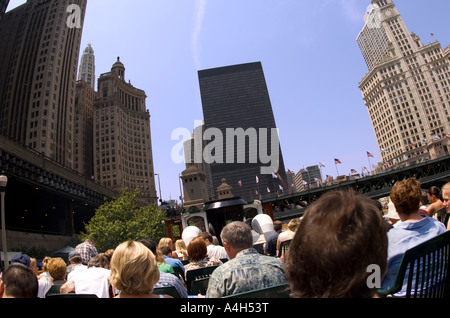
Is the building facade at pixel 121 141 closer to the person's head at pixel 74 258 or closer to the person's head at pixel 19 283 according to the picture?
the person's head at pixel 74 258

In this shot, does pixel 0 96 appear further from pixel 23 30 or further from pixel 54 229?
pixel 54 229

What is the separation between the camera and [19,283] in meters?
3.99

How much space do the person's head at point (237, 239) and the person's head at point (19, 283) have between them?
9.13 feet

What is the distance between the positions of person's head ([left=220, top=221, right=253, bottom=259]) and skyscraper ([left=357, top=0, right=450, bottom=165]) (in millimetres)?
132402

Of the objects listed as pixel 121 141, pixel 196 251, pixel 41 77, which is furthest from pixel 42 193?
pixel 121 141

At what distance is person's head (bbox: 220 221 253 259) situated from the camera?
412cm

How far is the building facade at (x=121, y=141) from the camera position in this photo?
392 ft

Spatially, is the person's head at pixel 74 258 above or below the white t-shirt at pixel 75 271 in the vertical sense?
above

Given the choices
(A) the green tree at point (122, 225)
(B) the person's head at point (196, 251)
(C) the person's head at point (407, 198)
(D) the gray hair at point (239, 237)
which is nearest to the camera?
(C) the person's head at point (407, 198)

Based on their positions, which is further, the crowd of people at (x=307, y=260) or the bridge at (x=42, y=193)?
the bridge at (x=42, y=193)

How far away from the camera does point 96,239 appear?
4053cm

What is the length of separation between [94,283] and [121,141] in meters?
128

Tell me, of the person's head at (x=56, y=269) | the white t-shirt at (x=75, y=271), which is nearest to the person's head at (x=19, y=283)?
the white t-shirt at (x=75, y=271)
